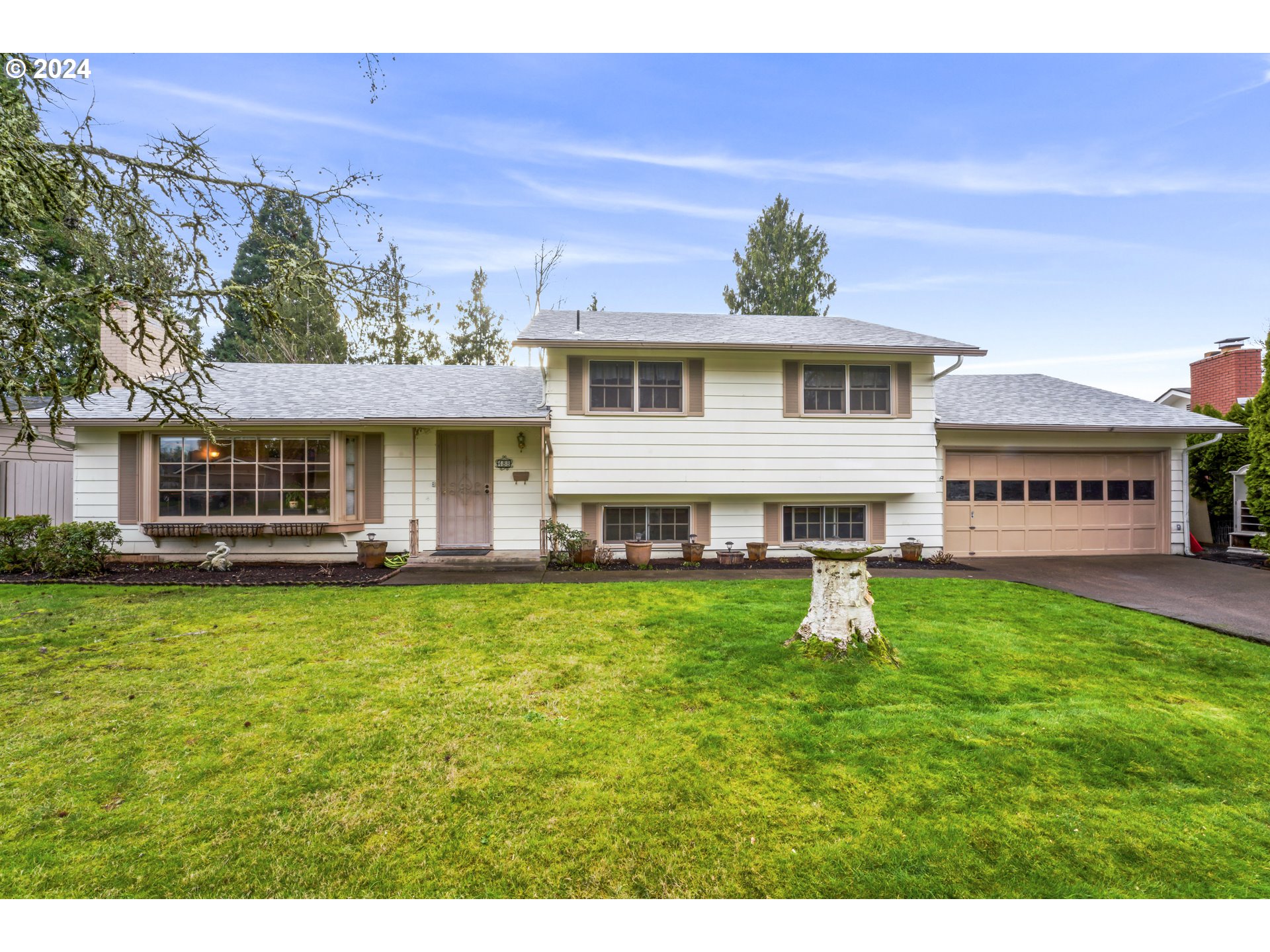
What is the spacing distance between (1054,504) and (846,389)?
17.2 ft

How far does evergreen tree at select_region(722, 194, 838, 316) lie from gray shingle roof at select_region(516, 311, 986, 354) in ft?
51.1

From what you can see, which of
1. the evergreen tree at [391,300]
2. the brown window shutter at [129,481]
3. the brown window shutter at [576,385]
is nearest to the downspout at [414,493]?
the brown window shutter at [576,385]

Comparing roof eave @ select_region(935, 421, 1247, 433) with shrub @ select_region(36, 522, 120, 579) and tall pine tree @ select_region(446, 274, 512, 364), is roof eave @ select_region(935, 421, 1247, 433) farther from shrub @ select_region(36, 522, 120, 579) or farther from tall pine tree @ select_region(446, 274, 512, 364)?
tall pine tree @ select_region(446, 274, 512, 364)

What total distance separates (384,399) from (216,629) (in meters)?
5.98

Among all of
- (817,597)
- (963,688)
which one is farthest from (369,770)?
(963,688)

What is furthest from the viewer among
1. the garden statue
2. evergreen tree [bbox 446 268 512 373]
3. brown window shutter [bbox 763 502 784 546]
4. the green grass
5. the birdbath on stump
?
evergreen tree [bbox 446 268 512 373]

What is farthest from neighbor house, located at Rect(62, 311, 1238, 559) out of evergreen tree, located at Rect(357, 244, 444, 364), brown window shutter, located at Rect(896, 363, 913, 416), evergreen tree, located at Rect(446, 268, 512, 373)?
evergreen tree, located at Rect(446, 268, 512, 373)

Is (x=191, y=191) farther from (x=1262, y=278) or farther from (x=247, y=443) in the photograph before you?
(x=1262, y=278)

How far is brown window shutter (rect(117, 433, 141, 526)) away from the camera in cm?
951

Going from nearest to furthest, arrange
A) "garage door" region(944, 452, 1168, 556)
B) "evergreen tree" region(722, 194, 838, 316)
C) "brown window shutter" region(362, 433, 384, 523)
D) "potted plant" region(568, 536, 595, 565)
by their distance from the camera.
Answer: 1. "potted plant" region(568, 536, 595, 565)
2. "brown window shutter" region(362, 433, 384, 523)
3. "garage door" region(944, 452, 1168, 556)
4. "evergreen tree" region(722, 194, 838, 316)

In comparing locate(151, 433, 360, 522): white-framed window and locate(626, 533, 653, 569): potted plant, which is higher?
locate(151, 433, 360, 522): white-framed window

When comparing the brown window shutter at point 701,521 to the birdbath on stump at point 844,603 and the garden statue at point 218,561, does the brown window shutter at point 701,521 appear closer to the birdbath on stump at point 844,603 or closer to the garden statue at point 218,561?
the birdbath on stump at point 844,603

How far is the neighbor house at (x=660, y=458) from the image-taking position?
376 inches

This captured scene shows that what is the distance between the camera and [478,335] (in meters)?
23.6
